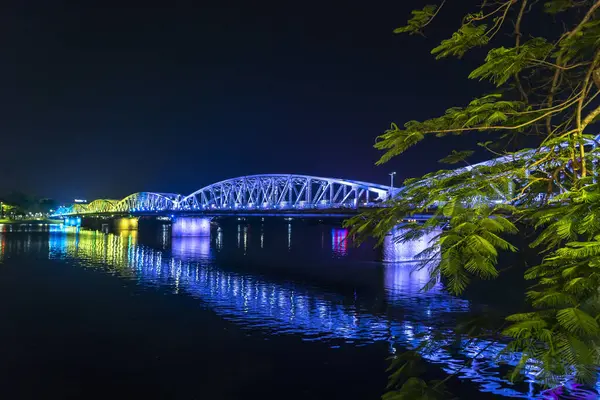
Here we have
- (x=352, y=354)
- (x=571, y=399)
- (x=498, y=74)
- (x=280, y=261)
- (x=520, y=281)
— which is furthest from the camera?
(x=280, y=261)

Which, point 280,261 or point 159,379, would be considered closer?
point 159,379

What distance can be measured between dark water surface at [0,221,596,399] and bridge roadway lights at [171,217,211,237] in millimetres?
59577

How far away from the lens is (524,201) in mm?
4836

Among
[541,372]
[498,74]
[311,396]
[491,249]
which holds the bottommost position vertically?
[311,396]

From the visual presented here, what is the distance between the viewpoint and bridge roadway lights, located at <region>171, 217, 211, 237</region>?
109 metres

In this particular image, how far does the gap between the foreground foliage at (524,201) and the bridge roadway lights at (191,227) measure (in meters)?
107

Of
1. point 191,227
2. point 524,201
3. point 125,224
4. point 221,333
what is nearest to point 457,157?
point 524,201

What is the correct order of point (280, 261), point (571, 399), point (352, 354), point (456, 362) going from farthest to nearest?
1. point (280, 261)
2. point (352, 354)
3. point (456, 362)
4. point (571, 399)

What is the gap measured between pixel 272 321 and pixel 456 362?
11.3 m

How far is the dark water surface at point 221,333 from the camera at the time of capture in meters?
17.9

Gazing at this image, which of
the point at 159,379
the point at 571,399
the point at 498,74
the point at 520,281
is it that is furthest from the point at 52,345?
the point at 520,281

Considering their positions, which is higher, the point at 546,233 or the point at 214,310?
the point at 546,233

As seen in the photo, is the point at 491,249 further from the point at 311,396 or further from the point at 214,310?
the point at 214,310

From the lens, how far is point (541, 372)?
326 centimetres
